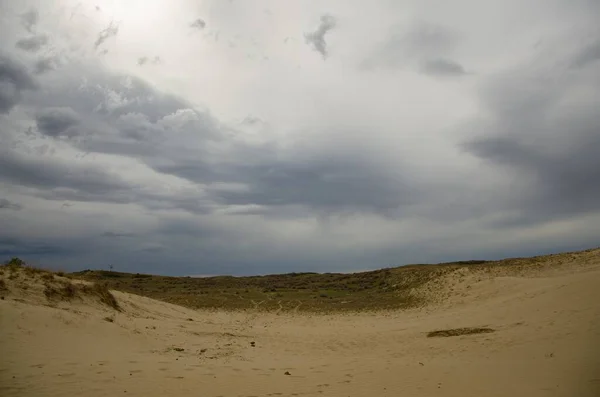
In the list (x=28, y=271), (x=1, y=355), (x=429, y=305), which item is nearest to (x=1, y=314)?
(x=1, y=355)

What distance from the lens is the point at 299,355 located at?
15.3 m

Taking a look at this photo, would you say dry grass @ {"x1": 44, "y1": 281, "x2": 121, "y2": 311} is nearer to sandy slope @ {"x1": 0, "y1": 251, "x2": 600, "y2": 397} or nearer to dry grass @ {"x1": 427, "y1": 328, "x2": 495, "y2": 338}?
sandy slope @ {"x1": 0, "y1": 251, "x2": 600, "y2": 397}

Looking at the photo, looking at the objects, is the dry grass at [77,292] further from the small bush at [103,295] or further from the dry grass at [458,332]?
the dry grass at [458,332]

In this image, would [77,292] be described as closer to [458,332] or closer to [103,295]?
[103,295]

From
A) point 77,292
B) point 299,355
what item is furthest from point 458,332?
point 77,292

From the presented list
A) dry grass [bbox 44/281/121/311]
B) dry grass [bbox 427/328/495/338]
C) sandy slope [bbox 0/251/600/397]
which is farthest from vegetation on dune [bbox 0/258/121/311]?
dry grass [bbox 427/328/495/338]

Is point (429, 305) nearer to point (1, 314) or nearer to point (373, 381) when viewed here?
point (373, 381)

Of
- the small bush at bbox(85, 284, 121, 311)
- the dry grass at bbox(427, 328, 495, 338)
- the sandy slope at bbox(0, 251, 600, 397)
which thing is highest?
the small bush at bbox(85, 284, 121, 311)

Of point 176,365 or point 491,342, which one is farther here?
point 491,342

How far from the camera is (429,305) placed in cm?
3325

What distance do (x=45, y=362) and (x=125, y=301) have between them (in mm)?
13541

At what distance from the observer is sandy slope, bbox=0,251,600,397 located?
9.45 metres

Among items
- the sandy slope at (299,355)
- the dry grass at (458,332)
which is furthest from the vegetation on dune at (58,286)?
the dry grass at (458,332)

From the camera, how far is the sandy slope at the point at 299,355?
945cm
